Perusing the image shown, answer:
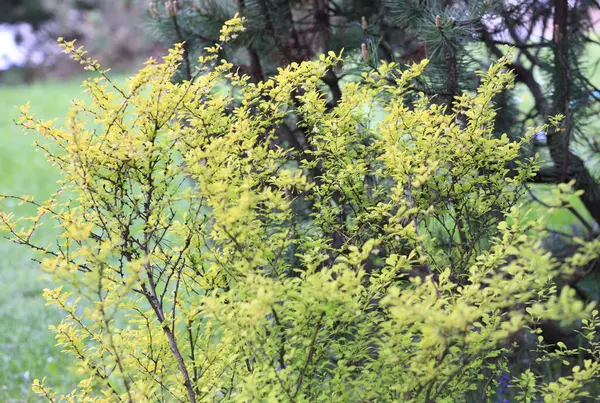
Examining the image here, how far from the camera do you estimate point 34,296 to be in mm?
5840

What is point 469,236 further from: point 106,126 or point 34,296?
point 34,296

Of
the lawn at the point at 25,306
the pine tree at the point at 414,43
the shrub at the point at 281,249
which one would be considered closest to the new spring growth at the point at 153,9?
the pine tree at the point at 414,43

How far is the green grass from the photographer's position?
408cm

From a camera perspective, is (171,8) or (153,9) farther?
(153,9)

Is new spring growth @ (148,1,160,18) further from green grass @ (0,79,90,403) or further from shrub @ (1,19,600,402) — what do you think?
shrub @ (1,19,600,402)

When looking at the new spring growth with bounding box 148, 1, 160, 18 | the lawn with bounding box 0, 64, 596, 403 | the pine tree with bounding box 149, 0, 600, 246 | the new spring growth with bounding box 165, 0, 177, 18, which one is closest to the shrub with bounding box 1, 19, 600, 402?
the lawn with bounding box 0, 64, 596, 403

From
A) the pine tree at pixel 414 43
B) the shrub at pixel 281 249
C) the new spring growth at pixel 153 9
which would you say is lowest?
the shrub at pixel 281 249

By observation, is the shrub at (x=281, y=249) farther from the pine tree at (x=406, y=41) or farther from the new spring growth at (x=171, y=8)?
the pine tree at (x=406, y=41)

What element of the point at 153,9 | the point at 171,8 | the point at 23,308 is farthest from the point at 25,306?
the point at 171,8

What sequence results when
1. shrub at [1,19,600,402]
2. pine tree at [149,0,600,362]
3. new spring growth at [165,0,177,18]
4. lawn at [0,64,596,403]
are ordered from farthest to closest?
lawn at [0,64,596,403]
pine tree at [149,0,600,362]
new spring growth at [165,0,177,18]
shrub at [1,19,600,402]

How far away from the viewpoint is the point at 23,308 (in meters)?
5.43

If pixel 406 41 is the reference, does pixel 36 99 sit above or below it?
above

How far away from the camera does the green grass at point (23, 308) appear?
4.08m

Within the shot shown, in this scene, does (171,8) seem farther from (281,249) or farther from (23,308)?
→ (23,308)
